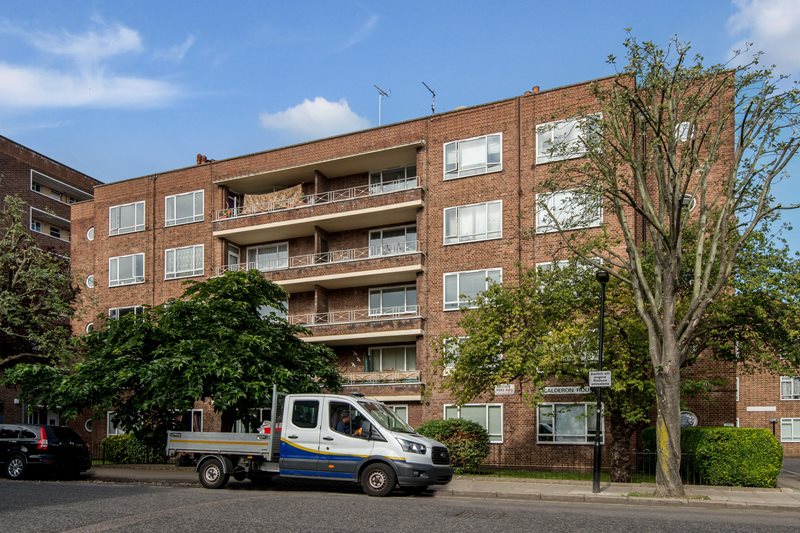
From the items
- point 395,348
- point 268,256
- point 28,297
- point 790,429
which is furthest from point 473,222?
point 790,429

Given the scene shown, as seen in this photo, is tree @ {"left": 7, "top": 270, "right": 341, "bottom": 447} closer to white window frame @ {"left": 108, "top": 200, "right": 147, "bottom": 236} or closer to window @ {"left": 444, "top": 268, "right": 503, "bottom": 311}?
window @ {"left": 444, "top": 268, "right": 503, "bottom": 311}

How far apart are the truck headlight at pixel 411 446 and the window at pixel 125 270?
25563 mm

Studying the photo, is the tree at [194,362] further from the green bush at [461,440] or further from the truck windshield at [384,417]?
the truck windshield at [384,417]

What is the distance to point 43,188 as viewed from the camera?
55.7 m

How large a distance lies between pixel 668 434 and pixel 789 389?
110 ft

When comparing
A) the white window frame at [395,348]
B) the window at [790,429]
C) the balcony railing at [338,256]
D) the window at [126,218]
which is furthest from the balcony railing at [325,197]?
the window at [790,429]

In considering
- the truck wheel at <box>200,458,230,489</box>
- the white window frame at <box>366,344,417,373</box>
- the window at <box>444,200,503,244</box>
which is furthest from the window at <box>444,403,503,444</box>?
the truck wheel at <box>200,458,230,489</box>

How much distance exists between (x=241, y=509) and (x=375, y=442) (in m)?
3.77

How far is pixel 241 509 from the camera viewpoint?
1324 cm

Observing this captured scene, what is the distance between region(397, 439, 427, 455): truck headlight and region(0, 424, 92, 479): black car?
10.3 m

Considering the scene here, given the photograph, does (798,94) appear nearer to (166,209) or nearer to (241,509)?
(241,509)

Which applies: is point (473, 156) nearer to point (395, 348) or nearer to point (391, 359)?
point (395, 348)

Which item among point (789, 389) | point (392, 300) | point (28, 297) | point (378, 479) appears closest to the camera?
point (378, 479)

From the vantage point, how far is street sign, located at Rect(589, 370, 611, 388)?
1733cm
